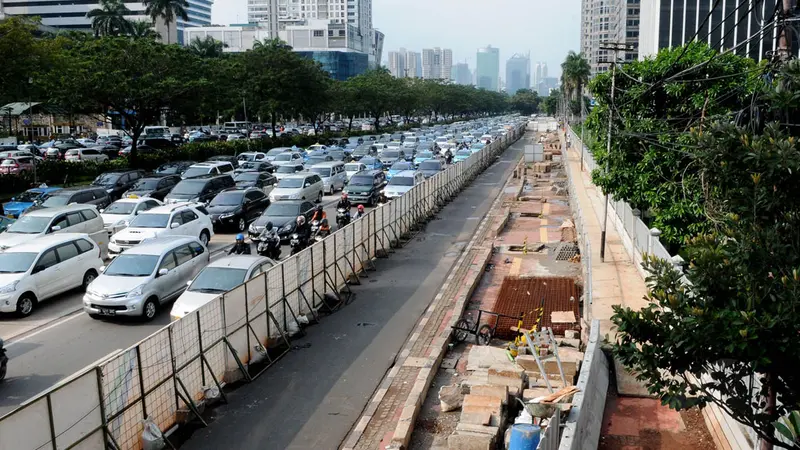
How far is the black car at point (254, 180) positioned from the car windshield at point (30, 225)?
13.0 metres

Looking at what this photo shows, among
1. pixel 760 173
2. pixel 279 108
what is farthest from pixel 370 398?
pixel 279 108

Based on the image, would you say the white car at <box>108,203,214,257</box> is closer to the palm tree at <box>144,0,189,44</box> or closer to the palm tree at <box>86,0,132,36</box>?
the palm tree at <box>144,0,189,44</box>

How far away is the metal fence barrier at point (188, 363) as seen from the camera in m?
8.16

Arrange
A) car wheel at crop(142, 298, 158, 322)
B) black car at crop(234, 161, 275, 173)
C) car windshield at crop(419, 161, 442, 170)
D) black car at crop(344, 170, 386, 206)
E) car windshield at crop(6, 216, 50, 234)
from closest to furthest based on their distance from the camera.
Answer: car wheel at crop(142, 298, 158, 322)
car windshield at crop(6, 216, 50, 234)
black car at crop(344, 170, 386, 206)
black car at crop(234, 161, 275, 173)
car windshield at crop(419, 161, 442, 170)

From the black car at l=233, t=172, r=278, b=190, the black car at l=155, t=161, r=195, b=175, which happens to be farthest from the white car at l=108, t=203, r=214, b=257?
the black car at l=155, t=161, r=195, b=175

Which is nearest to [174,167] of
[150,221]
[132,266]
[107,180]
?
[107,180]

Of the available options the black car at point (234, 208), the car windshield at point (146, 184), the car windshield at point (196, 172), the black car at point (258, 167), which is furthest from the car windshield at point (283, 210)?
the black car at point (258, 167)

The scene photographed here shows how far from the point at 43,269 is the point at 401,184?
784 inches

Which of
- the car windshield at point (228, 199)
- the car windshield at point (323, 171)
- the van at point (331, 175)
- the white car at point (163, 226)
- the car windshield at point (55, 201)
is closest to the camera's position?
the white car at point (163, 226)

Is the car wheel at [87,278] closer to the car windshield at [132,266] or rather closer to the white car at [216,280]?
the car windshield at [132,266]

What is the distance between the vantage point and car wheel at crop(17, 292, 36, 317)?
15.9 metres

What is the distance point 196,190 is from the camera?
2948cm

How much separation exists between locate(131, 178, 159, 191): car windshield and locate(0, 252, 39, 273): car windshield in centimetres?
1539

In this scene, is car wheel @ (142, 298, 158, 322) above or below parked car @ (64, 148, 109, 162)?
below
